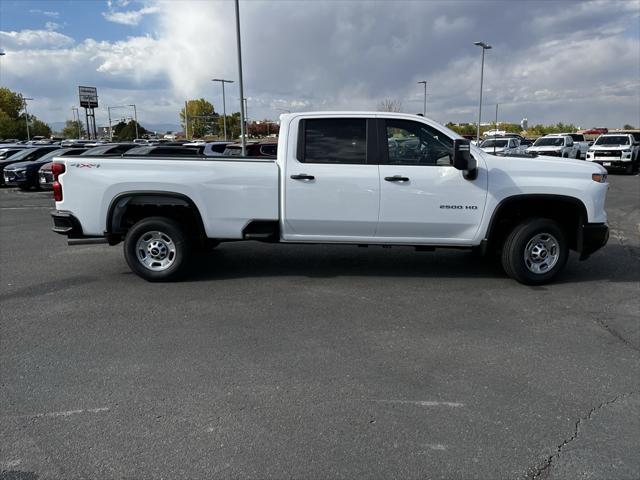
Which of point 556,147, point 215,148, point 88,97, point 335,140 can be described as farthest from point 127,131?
point 335,140

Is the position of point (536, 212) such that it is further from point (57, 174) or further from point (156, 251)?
point (57, 174)

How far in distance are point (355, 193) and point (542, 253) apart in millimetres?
2447

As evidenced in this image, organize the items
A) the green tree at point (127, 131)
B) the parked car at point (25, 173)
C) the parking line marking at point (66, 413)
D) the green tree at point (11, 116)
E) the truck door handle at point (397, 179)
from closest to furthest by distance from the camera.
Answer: the parking line marking at point (66, 413), the truck door handle at point (397, 179), the parked car at point (25, 173), the green tree at point (11, 116), the green tree at point (127, 131)

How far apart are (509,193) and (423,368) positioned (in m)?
2.87

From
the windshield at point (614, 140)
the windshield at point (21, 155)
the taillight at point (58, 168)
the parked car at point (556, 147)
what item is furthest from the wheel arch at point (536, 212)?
the windshield at point (614, 140)

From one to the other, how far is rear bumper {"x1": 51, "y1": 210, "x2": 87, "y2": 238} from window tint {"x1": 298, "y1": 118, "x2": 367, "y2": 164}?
2859 millimetres

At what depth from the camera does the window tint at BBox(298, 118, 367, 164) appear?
6.10 metres

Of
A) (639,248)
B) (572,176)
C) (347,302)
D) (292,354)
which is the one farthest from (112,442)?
(639,248)

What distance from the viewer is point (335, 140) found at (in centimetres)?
615

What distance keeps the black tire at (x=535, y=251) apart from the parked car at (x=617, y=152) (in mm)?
22393

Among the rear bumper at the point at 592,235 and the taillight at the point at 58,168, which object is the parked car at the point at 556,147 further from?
the taillight at the point at 58,168

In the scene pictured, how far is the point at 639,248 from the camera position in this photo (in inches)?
337

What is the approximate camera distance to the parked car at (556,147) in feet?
87.3

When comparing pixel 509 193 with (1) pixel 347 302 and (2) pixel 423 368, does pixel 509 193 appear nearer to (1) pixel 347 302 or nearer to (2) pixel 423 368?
(1) pixel 347 302
